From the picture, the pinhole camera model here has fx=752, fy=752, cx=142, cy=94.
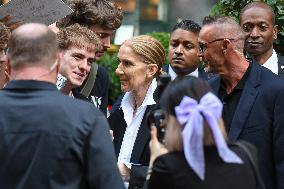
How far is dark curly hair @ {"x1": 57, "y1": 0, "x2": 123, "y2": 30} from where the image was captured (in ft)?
23.6

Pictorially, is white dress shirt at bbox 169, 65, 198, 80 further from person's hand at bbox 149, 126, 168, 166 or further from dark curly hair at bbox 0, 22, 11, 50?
person's hand at bbox 149, 126, 168, 166

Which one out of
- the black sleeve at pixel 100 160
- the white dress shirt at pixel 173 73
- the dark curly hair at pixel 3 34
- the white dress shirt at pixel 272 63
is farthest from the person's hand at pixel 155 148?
the white dress shirt at pixel 173 73

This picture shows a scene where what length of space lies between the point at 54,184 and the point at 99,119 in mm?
438

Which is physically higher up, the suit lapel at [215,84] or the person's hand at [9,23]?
the person's hand at [9,23]

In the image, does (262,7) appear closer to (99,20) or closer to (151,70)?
(99,20)

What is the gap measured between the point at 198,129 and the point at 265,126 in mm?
1721

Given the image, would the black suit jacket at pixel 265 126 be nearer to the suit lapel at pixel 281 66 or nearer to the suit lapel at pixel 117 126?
the suit lapel at pixel 117 126

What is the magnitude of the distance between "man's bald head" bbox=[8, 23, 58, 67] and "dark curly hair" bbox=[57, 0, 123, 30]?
2.87 m

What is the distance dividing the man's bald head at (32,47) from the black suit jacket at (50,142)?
0.39 feet

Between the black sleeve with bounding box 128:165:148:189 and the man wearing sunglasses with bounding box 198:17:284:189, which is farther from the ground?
the man wearing sunglasses with bounding box 198:17:284:189

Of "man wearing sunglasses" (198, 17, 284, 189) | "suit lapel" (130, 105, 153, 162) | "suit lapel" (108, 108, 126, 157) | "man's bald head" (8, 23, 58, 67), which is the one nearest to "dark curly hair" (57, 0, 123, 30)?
A: "suit lapel" (108, 108, 126, 157)

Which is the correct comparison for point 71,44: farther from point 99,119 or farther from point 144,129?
point 99,119

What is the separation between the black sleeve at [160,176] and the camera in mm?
3932

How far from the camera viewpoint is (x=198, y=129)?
386cm
